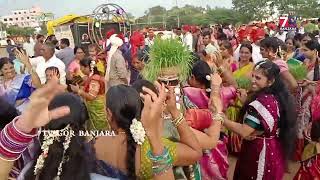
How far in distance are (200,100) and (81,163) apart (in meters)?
1.40

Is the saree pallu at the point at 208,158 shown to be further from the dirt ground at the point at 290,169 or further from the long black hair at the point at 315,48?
the long black hair at the point at 315,48

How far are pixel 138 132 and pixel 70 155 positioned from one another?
0.97ft

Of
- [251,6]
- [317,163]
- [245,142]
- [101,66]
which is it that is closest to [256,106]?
[245,142]

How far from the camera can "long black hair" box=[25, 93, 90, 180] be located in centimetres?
159

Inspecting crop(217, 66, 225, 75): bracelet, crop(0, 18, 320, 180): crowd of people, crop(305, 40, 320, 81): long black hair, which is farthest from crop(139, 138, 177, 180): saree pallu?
crop(305, 40, 320, 81): long black hair

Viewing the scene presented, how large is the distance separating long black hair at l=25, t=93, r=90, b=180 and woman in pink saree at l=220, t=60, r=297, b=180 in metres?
1.62

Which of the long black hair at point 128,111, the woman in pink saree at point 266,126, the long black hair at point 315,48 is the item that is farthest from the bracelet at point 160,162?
the long black hair at point 315,48

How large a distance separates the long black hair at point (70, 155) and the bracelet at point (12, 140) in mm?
141

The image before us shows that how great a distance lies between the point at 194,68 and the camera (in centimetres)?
297

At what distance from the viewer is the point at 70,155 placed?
161 centimetres

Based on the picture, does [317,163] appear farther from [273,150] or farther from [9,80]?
[9,80]

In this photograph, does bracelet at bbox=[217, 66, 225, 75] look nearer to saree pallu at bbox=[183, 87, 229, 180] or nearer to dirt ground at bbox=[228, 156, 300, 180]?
saree pallu at bbox=[183, 87, 229, 180]

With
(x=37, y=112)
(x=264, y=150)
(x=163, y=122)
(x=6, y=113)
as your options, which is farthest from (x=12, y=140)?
(x=264, y=150)

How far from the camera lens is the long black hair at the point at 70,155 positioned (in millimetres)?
1588
